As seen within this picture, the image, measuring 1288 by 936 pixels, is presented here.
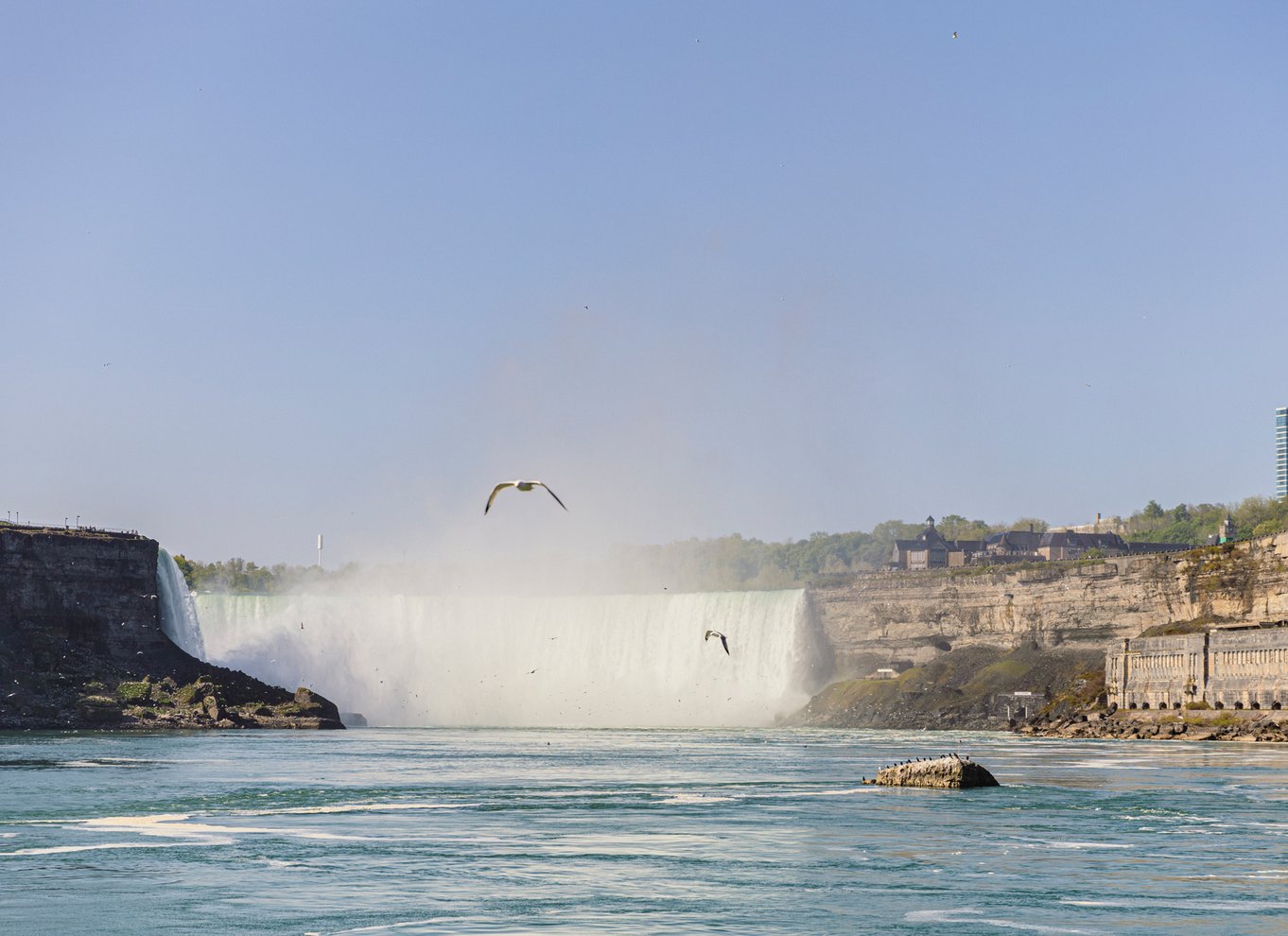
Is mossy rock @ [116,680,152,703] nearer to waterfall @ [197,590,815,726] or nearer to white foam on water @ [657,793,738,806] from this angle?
waterfall @ [197,590,815,726]

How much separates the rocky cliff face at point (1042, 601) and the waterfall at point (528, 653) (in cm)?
643

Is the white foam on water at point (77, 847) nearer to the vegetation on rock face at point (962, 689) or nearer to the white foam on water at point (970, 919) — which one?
the white foam on water at point (970, 919)

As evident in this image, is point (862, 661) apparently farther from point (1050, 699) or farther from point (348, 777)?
point (348, 777)

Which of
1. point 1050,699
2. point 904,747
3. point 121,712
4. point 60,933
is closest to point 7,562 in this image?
point 121,712

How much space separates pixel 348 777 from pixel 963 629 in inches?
3419

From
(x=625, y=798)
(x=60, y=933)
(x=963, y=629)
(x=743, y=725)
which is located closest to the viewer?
(x=60, y=933)

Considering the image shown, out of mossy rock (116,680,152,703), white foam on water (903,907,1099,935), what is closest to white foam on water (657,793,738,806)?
white foam on water (903,907,1099,935)

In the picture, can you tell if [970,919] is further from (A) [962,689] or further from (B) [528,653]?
(B) [528,653]

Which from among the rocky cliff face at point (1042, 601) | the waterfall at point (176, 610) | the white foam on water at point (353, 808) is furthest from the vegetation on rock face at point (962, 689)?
the white foam on water at point (353, 808)

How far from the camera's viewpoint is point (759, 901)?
84.2ft

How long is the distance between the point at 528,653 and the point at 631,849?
9625cm

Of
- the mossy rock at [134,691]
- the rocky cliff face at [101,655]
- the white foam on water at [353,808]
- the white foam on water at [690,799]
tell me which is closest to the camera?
the white foam on water at [353,808]

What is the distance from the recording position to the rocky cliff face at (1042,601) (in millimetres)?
111375

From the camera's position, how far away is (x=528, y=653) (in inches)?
5025
